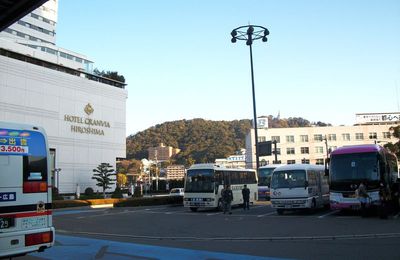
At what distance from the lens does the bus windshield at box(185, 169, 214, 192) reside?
28.1 meters

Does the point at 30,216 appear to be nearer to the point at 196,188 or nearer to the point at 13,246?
the point at 13,246

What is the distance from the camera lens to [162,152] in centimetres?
13812

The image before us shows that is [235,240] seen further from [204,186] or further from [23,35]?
[23,35]

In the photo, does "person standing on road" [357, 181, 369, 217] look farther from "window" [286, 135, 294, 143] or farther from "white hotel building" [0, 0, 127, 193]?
"window" [286, 135, 294, 143]

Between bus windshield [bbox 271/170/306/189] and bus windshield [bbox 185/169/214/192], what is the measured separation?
522cm

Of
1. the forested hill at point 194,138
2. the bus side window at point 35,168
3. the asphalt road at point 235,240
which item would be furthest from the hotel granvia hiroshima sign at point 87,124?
the forested hill at point 194,138

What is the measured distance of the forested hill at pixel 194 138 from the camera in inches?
5187

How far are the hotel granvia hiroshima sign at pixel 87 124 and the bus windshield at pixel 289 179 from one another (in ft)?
150

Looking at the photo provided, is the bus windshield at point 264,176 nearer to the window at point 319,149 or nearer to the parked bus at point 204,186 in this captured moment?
the parked bus at point 204,186

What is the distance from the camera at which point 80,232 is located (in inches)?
709

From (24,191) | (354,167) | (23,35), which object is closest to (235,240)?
(24,191)

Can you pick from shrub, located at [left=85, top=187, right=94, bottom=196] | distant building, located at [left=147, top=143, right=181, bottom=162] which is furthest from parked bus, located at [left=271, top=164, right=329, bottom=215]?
distant building, located at [left=147, top=143, right=181, bottom=162]

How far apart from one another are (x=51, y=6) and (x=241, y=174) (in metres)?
91.7

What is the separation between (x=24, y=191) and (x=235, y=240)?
7.49m
